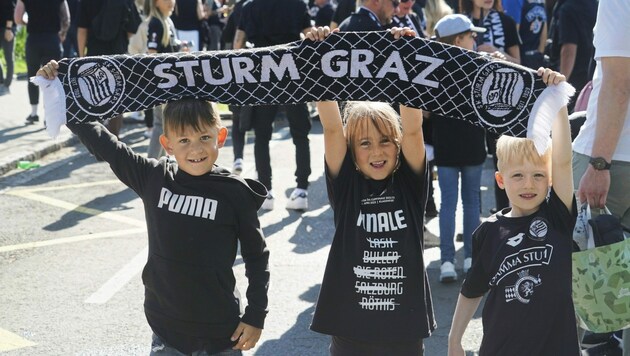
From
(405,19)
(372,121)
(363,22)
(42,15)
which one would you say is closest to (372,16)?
(363,22)

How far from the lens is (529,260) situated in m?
3.50

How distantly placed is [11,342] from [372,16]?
3.69 meters

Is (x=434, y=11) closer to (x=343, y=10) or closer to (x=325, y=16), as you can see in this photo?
(x=343, y=10)

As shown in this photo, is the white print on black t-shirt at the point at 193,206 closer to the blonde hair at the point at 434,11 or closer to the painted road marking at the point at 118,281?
the painted road marking at the point at 118,281

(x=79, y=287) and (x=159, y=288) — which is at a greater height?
(x=159, y=288)

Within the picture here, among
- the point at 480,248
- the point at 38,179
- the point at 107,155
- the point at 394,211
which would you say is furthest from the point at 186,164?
the point at 38,179

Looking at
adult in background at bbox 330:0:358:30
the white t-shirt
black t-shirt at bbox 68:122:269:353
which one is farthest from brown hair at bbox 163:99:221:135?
adult in background at bbox 330:0:358:30

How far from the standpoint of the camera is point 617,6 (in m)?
3.97

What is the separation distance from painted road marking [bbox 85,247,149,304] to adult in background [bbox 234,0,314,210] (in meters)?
1.67

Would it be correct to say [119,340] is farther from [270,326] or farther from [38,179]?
[38,179]

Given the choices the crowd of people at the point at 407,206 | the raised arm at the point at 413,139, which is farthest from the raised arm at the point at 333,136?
the raised arm at the point at 413,139

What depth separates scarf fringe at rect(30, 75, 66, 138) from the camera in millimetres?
3551

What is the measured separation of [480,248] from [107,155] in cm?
151

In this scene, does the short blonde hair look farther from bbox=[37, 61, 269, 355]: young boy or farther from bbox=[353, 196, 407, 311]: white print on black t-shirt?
bbox=[37, 61, 269, 355]: young boy
